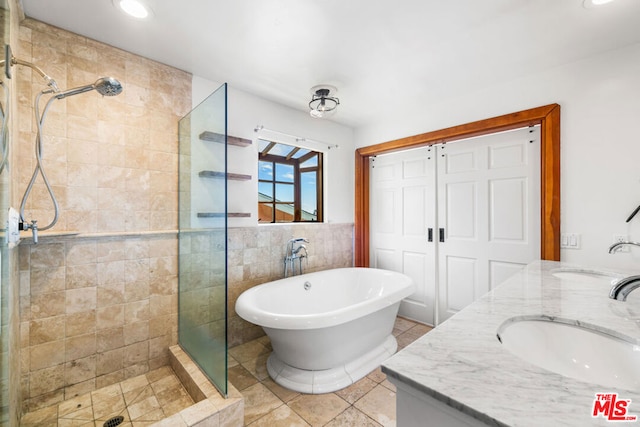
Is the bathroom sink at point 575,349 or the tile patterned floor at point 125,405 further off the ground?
the bathroom sink at point 575,349

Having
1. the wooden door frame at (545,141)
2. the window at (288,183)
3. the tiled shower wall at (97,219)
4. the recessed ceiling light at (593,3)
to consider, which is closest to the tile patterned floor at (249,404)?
the tiled shower wall at (97,219)

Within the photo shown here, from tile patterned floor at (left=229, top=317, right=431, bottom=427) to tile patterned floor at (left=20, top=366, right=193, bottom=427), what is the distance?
0.42m

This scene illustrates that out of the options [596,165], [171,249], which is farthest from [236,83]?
[596,165]

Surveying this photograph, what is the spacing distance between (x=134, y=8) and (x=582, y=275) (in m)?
3.01

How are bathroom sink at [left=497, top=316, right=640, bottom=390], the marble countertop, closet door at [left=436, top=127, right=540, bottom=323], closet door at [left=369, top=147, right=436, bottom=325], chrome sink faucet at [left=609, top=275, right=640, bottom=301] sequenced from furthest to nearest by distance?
closet door at [left=369, top=147, right=436, bottom=325] → closet door at [left=436, top=127, right=540, bottom=323] → chrome sink faucet at [left=609, top=275, right=640, bottom=301] → bathroom sink at [left=497, top=316, right=640, bottom=390] → the marble countertop

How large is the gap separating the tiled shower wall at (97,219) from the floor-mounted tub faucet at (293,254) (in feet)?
3.49

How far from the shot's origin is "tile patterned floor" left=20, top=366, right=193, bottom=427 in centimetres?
157

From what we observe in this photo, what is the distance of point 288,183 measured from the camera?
3133 millimetres

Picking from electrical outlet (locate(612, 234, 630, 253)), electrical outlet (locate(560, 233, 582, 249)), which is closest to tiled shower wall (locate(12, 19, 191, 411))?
electrical outlet (locate(560, 233, 582, 249))

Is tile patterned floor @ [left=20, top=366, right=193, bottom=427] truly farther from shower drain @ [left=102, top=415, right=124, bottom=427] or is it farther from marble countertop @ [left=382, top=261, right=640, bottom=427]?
marble countertop @ [left=382, top=261, right=640, bottom=427]

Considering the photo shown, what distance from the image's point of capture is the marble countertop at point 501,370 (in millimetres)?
470

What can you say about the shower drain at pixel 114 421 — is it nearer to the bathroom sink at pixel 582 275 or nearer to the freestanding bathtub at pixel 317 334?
the freestanding bathtub at pixel 317 334

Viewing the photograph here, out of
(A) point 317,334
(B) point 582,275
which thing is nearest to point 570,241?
(B) point 582,275

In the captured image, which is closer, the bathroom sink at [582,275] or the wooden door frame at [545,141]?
the bathroom sink at [582,275]
